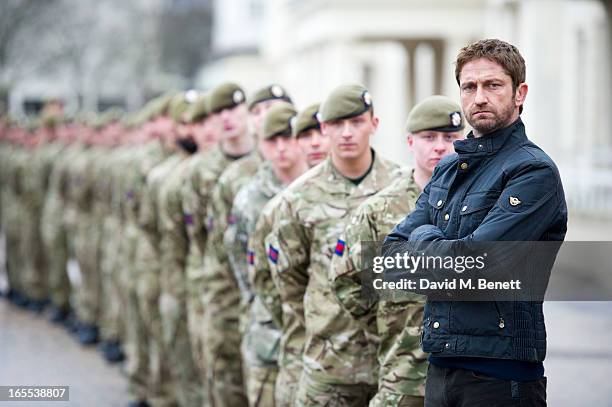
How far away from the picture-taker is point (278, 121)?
7426 mm

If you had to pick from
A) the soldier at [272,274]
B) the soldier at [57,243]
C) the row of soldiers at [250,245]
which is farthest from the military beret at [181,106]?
the soldier at [57,243]

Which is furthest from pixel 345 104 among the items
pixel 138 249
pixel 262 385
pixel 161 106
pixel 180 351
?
pixel 161 106

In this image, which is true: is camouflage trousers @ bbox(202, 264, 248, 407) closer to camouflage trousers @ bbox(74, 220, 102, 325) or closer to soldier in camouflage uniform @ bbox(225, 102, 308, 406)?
soldier in camouflage uniform @ bbox(225, 102, 308, 406)

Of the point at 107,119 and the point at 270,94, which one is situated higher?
the point at 107,119

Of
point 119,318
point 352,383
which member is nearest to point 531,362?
point 352,383

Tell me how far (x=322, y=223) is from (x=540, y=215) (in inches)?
93.5

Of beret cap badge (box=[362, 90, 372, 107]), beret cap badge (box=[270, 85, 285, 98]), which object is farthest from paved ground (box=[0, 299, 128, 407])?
beret cap badge (box=[362, 90, 372, 107])

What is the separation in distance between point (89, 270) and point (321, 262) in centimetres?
786

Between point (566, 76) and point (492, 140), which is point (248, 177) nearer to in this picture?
point (492, 140)

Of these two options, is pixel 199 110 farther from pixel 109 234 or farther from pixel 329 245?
pixel 109 234

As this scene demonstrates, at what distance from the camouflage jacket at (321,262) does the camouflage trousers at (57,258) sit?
8651 millimetres

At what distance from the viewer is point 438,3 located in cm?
4125

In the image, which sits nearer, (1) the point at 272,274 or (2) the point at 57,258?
(1) the point at 272,274

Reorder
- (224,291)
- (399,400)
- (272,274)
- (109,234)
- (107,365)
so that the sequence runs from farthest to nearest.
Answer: (109,234) < (107,365) < (224,291) < (272,274) < (399,400)
